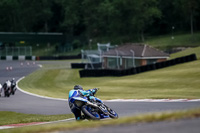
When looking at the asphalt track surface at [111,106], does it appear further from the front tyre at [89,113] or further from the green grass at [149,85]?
the green grass at [149,85]

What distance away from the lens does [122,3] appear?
287 ft

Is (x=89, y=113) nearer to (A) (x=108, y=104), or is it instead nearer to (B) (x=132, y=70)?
(A) (x=108, y=104)

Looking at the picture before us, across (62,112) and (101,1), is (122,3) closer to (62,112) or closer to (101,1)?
(101,1)

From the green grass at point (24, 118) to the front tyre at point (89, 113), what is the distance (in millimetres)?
3094

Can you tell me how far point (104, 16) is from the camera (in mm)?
92688

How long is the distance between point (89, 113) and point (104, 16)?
80.4m

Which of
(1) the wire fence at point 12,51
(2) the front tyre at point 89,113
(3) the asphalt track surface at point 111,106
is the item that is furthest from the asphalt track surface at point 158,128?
(1) the wire fence at point 12,51

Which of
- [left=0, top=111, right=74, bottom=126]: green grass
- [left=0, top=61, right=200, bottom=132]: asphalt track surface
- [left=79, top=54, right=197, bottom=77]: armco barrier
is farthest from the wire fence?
[left=0, top=111, right=74, bottom=126]: green grass

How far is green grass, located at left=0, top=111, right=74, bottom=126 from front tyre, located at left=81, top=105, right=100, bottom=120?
10.2 feet

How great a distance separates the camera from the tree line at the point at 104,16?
84.1 meters

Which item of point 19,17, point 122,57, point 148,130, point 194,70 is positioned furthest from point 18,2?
point 148,130

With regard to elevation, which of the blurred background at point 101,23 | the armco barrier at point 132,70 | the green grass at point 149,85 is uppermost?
the blurred background at point 101,23

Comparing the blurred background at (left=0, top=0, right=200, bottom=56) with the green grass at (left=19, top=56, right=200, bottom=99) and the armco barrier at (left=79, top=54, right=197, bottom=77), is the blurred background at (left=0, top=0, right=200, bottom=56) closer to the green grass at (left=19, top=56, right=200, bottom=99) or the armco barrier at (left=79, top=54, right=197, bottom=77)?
the armco barrier at (left=79, top=54, right=197, bottom=77)

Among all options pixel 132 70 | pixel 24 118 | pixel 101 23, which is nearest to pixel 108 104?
pixel 24 118
